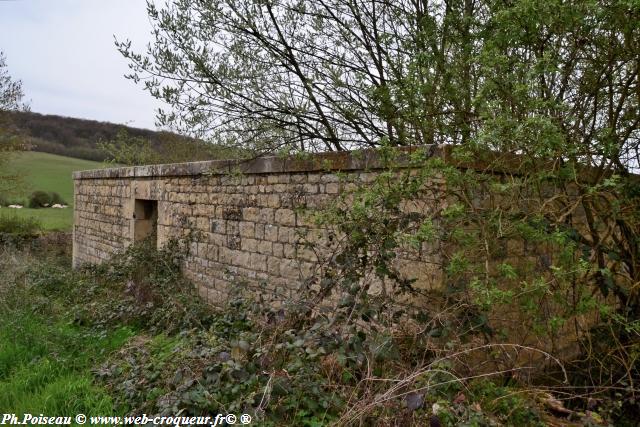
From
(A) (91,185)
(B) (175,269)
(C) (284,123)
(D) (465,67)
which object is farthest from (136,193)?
(D) (465,67)

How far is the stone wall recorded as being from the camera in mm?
5074

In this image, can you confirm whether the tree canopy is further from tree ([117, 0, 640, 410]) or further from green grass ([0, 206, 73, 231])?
green grass ([0, 206, 73, 231])

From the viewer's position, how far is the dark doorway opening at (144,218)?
9578mm

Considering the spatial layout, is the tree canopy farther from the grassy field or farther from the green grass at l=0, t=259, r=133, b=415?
the grassy field

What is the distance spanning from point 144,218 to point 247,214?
382 cm

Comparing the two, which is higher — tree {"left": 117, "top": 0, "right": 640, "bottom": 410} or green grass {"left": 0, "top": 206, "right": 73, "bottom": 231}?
tree {"left": 117, "top": 0, "right": 640, "bottom": 410}

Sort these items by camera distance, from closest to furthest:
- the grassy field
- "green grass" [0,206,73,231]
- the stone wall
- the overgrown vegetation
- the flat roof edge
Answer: the overgrown vegetation → the flat roof edge → the stone wall → "green grass" [0,206,73,231] → the grassy field

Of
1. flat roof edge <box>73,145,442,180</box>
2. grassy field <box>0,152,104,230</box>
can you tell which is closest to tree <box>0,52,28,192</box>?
grassy field <box>0,152,104,230</box>

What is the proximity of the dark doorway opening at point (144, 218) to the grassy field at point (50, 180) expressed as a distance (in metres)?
10.6

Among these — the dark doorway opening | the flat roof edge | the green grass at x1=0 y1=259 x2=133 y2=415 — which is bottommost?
the green grass at x1=0 y1=259 x2=133 y2=415

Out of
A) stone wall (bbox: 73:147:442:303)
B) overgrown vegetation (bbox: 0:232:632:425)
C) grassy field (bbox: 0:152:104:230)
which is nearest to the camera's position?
overgrown vegetation (bbox: 0:232:632:425)

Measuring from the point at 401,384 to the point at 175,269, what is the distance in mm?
5689

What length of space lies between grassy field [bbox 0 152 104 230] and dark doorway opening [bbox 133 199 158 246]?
10607 mm

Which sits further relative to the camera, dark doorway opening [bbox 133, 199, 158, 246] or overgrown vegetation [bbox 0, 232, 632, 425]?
dark doorway opening [bbox 133, 199, 158, 246]
